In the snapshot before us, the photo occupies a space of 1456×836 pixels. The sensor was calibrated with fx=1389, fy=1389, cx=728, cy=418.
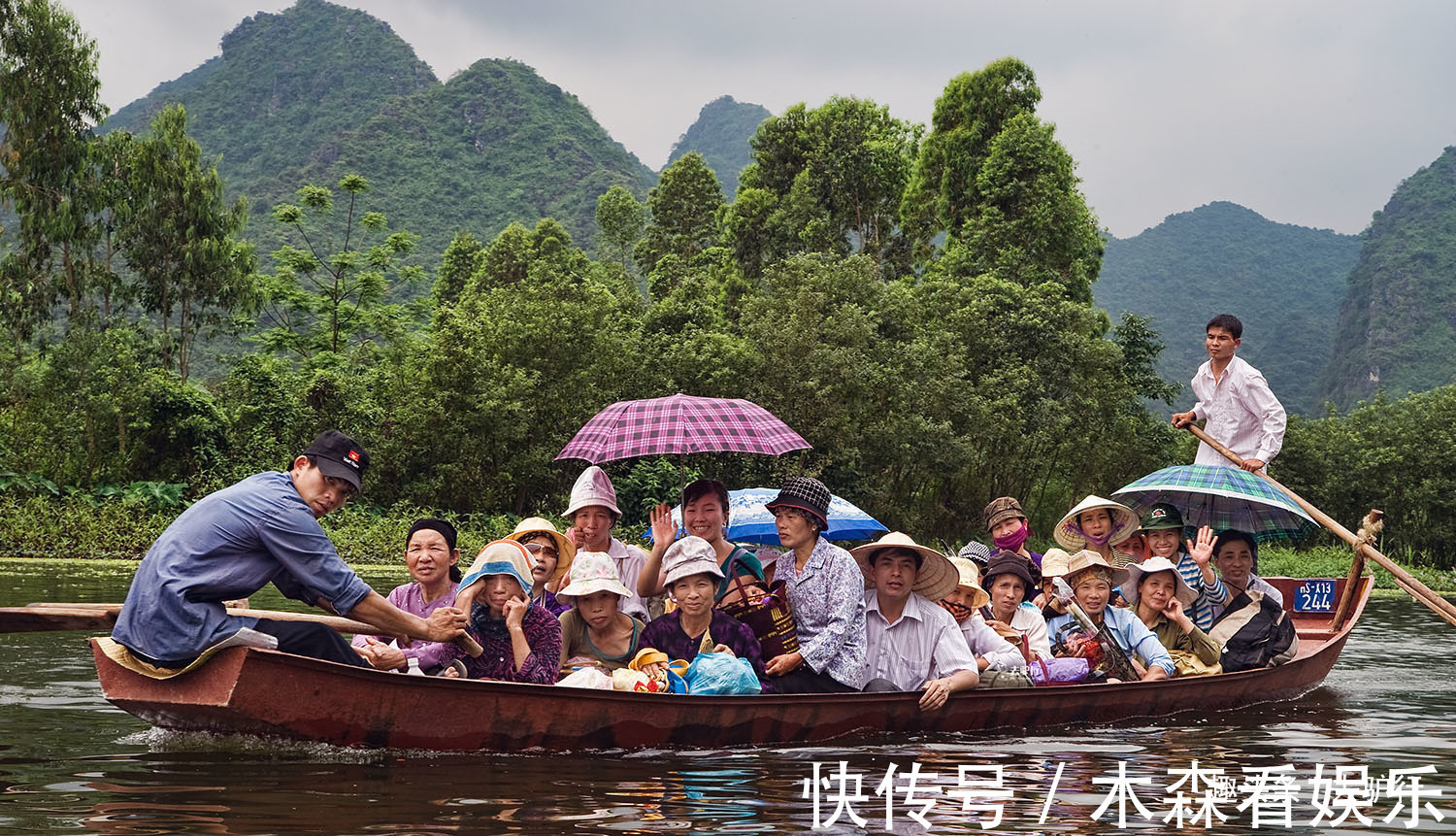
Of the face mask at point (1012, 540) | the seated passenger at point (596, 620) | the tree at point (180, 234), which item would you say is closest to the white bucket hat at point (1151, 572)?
the face mask at point (1012, 540)

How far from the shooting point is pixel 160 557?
5.93 metres

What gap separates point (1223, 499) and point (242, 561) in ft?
22.3

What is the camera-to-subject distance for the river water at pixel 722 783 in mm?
5352

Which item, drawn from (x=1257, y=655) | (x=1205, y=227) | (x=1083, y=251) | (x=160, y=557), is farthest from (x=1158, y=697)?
(x=1205, y=227)

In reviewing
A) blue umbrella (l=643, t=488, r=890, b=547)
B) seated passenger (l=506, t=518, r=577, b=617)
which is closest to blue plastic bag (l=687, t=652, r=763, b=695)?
seated passenger (l=506, t=518, r=577, b=617)

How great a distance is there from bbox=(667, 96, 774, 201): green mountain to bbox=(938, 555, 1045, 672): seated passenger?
99.1 metres

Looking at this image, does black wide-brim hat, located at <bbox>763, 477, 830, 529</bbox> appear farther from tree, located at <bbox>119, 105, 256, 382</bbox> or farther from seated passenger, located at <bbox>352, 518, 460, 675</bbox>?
tree, located at <bbox>119, 105, 256, 382</bbox>

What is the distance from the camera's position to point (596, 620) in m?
7.00

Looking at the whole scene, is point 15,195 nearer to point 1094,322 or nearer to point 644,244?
point 644,244

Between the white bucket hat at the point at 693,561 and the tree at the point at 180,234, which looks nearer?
the white bucket hat at the point at 693,561

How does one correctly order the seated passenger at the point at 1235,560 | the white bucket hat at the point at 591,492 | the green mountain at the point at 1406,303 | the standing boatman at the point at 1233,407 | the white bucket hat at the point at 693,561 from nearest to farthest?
1. the white bucket hat at the point at 693,561
2. the white bucket hat at the point at 591,492
3. the seated passenger at the point at 1235,560
4. the standing boatman at the point at 1233,407
5. the green mountain at the point at 1406,303

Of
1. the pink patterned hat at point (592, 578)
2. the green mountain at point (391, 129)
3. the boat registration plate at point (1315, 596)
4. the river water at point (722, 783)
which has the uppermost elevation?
the green mountain at point (391, 129)

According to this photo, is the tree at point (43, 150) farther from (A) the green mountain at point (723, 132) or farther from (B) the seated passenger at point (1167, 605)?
(A) the green mountain at point (723, 132)

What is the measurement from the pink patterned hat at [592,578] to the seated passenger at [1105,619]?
9.17ft
